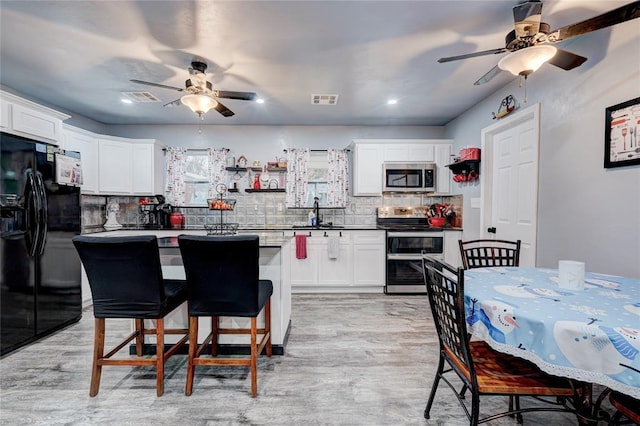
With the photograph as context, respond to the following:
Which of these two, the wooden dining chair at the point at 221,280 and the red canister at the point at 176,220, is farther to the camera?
the red canister at the point at 176,220

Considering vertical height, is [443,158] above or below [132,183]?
above

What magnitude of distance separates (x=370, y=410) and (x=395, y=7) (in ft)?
8.63

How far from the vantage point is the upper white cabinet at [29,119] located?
8.11 feet

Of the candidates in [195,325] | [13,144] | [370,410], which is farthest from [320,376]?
[13,144]

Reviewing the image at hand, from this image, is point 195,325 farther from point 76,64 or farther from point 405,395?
point 76,64

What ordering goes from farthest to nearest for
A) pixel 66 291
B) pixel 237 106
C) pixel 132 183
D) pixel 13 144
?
pixel 132 183 → pixel 237 106 → pixel 66 291 → pixel 13 144

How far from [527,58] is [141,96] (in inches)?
154

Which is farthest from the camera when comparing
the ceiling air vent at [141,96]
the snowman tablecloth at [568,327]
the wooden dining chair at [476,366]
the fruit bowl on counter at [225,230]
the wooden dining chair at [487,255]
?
the ceiling air vent at [141,96]

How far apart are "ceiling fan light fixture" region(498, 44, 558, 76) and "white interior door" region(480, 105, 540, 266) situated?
105cm

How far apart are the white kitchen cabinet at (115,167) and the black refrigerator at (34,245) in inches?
52.8

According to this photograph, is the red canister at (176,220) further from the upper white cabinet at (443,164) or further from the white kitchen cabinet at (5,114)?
the upper white cabinet at (443,164)

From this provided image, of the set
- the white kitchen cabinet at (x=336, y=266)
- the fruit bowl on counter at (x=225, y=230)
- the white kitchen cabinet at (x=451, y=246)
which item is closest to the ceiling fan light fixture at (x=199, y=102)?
the fruit bowl on counter at (x=225, y=230)

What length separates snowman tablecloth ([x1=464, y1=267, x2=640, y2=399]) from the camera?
1.03 meters

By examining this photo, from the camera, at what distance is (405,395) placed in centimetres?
197
